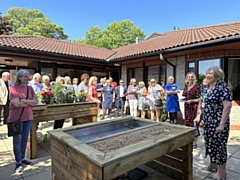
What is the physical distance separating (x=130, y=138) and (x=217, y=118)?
52.2 inches

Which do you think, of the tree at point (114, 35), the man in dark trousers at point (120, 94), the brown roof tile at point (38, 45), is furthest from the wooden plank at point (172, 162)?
the tree at point (114, 35)

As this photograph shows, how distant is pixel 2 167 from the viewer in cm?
272

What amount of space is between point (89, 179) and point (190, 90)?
2.77m

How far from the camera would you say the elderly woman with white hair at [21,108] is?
2.47m

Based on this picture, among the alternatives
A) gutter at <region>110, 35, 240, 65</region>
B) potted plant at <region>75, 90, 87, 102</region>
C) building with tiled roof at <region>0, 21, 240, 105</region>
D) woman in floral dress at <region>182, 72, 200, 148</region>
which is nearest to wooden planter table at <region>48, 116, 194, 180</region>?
woman in floral dress at <region>182, 72, 200, 148</region>

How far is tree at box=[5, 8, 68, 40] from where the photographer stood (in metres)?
31.1

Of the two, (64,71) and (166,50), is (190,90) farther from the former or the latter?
(64,71)

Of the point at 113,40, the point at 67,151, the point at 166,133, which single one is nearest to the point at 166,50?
the point at 166,133

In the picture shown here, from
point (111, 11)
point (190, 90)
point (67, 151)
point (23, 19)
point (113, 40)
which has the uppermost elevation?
point (111, 11)

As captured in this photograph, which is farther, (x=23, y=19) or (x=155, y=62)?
(x=23, y=19)

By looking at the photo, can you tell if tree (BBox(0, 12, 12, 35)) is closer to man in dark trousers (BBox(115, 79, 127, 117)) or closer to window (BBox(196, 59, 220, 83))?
man in dark trousers (BBox(115, 79, 127, 117))

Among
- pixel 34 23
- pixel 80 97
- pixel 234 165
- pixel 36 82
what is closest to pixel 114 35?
pixel 34 23

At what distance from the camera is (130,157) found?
1424mm

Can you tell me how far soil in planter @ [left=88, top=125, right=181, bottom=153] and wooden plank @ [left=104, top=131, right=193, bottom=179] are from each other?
0.38ft
